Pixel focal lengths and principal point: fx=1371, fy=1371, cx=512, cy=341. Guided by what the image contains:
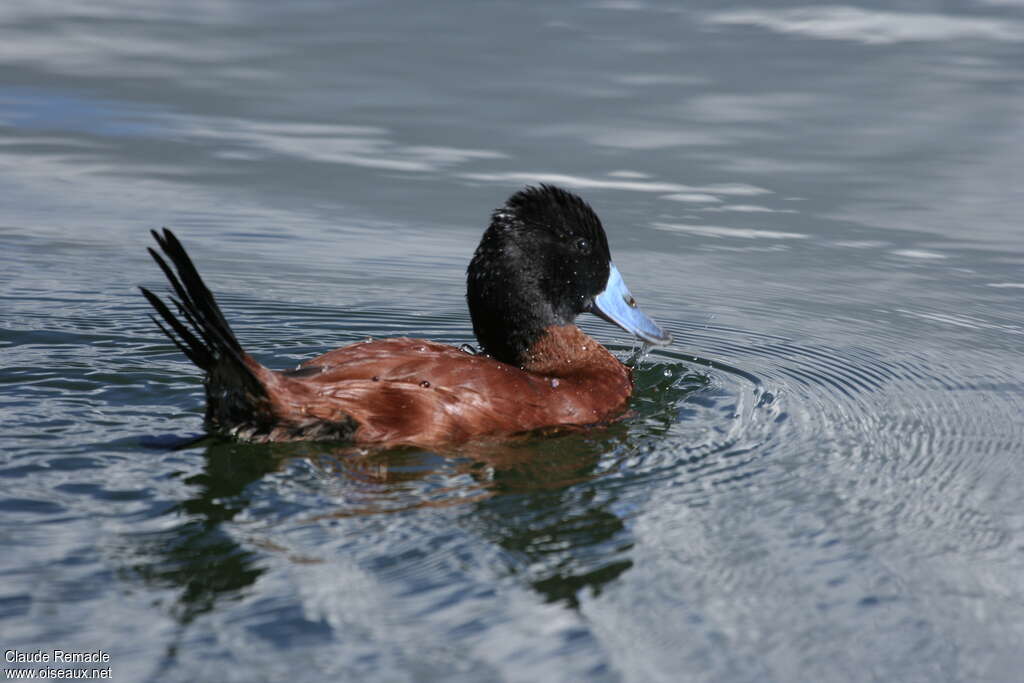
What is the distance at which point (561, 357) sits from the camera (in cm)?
607

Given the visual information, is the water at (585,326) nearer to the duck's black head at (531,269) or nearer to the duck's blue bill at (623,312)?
the duck's blue bill at (623,312)

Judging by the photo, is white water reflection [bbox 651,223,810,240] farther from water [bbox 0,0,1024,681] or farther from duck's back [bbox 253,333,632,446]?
duck's back [bbox 253,333,632,446]

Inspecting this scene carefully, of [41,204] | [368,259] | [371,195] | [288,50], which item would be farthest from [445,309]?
[288,50]

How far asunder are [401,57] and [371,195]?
2716 mm

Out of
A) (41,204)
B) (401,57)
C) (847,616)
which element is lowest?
(847,616)

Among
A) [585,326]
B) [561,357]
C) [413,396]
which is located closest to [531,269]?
[561,357]

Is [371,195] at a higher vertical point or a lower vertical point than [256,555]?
higher

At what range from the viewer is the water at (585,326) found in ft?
12.0

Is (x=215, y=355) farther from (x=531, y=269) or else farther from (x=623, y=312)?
(x=623, y=312)

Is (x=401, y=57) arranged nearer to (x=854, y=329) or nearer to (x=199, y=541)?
(x=854, y=329)

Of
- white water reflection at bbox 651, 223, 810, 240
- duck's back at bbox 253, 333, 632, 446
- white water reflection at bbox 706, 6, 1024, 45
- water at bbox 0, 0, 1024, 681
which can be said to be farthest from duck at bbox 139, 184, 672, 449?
white water reflection at bbox 706, 6, 1024, 45

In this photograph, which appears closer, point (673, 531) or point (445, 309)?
point (673, 531)

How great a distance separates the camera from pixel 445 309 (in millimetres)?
7367

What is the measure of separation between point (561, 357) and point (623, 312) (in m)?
0.54
